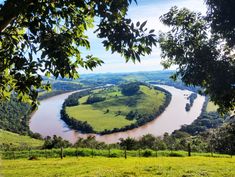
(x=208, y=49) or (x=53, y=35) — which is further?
(x=208, y=49)

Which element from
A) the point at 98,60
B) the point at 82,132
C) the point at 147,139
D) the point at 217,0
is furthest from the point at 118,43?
the point at 82,132

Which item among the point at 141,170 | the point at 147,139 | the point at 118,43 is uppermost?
the point at 118,43

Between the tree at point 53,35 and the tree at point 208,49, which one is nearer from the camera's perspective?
the tree at point 53,35

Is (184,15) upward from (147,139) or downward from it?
upward

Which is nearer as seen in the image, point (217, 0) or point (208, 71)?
point (217, 0)

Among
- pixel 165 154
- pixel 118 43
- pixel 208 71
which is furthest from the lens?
pixel 165 154

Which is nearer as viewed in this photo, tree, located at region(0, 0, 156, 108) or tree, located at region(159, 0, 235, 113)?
tree, located at region(0, 0, 156, 108)

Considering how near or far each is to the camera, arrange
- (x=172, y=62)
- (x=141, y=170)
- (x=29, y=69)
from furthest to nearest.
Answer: (x=141, y=170), (x=172, y=62), (x=29, y=69)

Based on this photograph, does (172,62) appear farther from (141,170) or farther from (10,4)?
(141,170)
